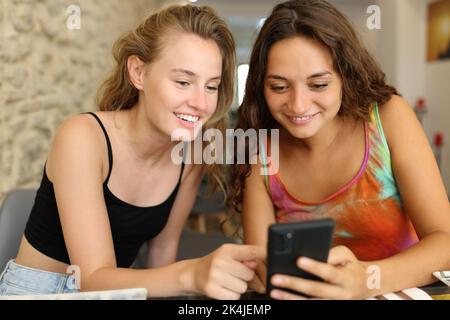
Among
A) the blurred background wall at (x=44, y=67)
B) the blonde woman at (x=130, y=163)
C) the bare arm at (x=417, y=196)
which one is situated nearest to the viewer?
the bare arm at (x=417, y=196)

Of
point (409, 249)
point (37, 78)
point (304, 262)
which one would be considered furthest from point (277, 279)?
point (37, 78)

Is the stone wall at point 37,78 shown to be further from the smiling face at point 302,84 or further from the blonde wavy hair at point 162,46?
the smiling face at point 302,84

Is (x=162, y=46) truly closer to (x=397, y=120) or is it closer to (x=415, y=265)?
(x=397, y=120)

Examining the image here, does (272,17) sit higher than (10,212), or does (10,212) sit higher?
(272,17)

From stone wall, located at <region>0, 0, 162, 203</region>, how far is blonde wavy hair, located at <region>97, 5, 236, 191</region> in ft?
0.41

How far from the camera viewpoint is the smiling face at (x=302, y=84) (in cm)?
103

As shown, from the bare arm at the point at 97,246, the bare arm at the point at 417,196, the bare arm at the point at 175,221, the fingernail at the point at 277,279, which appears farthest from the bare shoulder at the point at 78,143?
the bare arm at the point at 417,196

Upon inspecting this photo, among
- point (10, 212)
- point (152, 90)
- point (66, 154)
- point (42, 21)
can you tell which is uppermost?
point (42, 21)

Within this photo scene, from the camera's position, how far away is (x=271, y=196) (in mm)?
1215

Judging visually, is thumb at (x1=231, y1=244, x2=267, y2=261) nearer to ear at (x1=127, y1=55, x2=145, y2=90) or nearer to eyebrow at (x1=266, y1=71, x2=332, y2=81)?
eyebrow at (x1=266, y1=71, x2=332, y2=81)

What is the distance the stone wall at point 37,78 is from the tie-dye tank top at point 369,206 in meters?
0.67

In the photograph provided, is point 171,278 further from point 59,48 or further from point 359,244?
point 59,48
